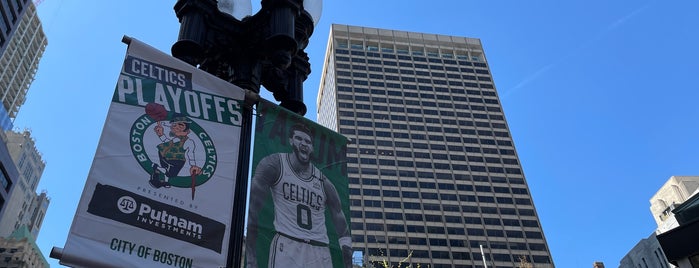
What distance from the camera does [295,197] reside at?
24.2ft

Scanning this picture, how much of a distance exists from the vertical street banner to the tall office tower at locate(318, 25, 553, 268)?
10243cm

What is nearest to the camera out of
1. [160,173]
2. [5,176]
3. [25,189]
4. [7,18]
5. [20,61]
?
[160,173]

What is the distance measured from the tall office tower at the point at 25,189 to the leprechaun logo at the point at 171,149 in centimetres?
12091

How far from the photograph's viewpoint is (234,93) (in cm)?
737

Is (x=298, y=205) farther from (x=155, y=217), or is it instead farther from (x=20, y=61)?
(x=20, y=61)

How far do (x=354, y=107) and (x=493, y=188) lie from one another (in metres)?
38.9

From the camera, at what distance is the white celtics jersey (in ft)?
23.1

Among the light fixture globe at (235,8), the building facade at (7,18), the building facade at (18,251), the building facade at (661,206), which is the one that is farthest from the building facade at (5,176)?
the building facade at (661,206)

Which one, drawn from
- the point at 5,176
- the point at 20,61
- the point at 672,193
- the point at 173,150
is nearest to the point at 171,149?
the point at 173,150

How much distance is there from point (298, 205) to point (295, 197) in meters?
0.12

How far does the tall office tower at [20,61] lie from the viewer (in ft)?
423

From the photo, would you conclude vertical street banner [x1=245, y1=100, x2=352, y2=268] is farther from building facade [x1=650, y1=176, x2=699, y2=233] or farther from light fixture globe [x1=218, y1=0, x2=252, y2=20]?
building facade [x1=650, y1=176, x2=699, y2=233]

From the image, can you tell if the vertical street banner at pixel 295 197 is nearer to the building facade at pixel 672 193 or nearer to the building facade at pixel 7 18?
the building facade at pixel 7 18

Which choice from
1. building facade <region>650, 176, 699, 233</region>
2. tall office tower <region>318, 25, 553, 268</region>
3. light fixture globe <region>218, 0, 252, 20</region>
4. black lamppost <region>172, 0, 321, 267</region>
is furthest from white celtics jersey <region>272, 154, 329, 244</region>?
tall office tower <region>318, 25, 553, 268</region>
